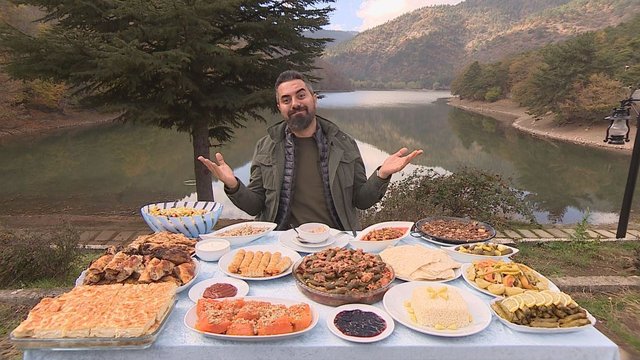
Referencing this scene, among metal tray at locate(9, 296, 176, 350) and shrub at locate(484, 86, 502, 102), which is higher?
shrub at locate(484, 86, 502, 102)

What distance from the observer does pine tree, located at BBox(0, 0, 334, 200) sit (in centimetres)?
535

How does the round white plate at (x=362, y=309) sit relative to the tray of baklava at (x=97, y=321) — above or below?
below

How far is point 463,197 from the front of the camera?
7082mm

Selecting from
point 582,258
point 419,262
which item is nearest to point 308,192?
point 419,262

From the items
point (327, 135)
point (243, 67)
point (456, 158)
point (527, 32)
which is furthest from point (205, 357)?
point (527, 32)

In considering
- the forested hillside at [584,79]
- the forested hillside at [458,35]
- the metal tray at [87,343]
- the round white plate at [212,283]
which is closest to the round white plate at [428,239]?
the round white plate at [212,283]

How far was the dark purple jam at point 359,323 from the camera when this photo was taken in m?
1.66

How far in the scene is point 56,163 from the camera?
17469 millimetres

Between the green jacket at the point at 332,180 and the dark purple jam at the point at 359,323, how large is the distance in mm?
1531

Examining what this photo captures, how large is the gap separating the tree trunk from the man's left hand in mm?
4755

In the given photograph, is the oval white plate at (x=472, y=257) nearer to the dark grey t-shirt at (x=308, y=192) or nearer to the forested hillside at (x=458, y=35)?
the dark grey t-shirt at (x=308, y=192)

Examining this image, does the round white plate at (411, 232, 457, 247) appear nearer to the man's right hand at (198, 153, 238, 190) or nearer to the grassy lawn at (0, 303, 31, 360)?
the man's right hand at (198, 153, 238, 190)

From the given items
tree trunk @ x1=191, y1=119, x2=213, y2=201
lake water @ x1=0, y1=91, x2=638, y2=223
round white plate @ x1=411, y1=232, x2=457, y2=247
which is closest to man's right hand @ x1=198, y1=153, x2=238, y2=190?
round white plate @ x1=411, y1=232, x2=457, y2=247

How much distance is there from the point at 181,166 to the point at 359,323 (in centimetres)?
1649
